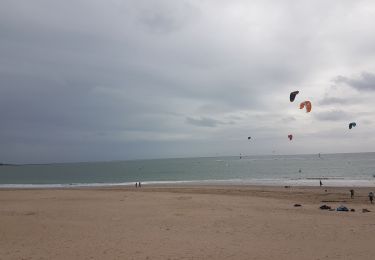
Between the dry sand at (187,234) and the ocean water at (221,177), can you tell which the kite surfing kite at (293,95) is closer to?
the dry sand at (187,234)

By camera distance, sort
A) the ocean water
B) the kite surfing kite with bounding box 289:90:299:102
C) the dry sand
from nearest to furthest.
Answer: the dry sand
the kite surfing kite with bounding box 289:90:299:102
the ocean water

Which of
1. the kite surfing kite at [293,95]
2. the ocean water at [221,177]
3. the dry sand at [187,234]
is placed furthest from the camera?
the ocean water at [221,177]

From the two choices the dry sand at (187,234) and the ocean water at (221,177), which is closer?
the dry sand at (187,234)

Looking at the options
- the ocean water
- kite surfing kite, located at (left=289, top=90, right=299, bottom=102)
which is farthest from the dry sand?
the ocean water

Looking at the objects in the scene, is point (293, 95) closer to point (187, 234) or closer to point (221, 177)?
point (187, 234)

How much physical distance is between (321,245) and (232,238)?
2.68 m

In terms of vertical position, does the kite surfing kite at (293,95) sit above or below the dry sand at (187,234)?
above

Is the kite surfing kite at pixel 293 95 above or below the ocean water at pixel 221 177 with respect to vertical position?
above

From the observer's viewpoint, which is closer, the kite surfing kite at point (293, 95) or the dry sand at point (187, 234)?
the dry sand at point (187, 234)

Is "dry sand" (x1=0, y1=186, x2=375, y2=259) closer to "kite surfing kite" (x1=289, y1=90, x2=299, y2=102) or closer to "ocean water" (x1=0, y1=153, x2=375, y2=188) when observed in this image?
"kite surfing kite" (x1=289, y1=90, x2=299, y2=102)

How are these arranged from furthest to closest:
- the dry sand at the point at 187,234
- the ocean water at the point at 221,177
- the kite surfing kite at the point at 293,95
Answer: the ocean water at the point at 221,177 → the kite surfing kite at the point at 293,95 → the dry sand at the point at 187,234

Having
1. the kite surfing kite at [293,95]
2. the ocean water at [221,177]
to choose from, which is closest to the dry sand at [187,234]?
the kite surfing kite at [293,95]

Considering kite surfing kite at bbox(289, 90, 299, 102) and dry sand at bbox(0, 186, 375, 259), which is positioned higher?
kite surfing kite at bbox(289, 90, 299, 102)

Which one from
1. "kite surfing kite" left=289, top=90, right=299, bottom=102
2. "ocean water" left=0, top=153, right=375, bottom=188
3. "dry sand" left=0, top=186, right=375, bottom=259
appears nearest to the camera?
"dry sand" left=0, top=186, right=375, bottom=259
